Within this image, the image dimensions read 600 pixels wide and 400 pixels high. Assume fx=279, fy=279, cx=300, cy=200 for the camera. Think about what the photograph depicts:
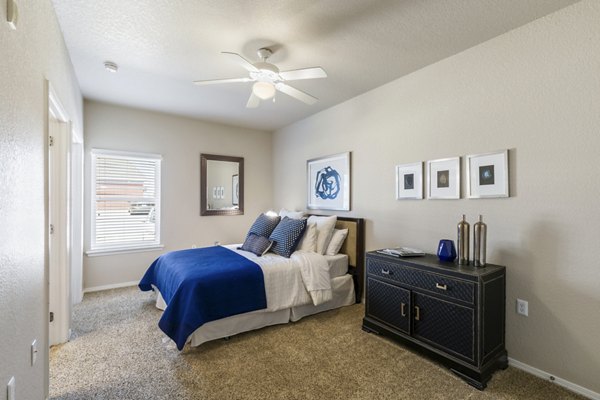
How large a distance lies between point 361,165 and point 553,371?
2508 mm

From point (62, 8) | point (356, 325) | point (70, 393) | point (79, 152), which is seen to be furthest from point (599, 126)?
point (79, 152)

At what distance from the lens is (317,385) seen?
195 centimetres

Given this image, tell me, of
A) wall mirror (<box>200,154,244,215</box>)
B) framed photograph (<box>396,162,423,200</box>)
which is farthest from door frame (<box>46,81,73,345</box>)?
framed photograph (<box>396,162,423,200</box>)

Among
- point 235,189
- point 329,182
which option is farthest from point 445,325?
point 235,189

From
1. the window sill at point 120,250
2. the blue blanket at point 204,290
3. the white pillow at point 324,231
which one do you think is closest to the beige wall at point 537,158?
the white pillow at point 324,231

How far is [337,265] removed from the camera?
340 cm

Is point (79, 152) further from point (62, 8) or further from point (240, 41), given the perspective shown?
point (240, 41)

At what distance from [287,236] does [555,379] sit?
8.38 feet

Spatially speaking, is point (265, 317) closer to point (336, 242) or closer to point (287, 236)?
point (287, 236)

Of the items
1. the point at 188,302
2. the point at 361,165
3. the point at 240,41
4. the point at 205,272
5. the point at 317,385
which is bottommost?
the point at 317,385

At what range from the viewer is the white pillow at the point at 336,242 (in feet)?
11.4

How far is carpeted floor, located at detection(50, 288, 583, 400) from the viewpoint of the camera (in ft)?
6.15

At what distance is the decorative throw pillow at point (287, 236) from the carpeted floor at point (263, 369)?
857mm

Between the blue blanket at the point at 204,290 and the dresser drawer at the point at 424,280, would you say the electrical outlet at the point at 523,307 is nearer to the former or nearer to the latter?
the dresser drawer at the point at 424,280
